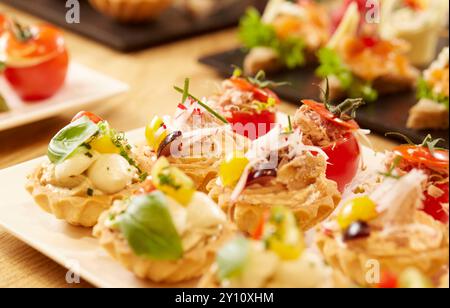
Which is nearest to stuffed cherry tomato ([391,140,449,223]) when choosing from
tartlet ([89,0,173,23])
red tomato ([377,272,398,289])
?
red tomato ([377,272,398,289])

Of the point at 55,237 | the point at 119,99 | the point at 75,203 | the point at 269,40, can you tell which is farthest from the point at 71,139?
the point at 269,40

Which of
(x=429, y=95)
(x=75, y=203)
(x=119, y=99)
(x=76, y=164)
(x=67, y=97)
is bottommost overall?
(x=119, y=99)

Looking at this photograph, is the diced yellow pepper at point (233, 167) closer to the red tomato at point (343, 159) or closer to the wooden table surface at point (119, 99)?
the red tomato at point (343, 159)

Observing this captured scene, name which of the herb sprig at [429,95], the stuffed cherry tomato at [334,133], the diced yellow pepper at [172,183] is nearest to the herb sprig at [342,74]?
the herb sprig at [429,95]

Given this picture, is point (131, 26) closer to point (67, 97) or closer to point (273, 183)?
point (67, 97)

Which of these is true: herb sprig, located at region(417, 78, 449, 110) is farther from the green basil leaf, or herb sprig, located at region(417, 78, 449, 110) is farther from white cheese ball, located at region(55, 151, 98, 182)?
the green basil leaf
